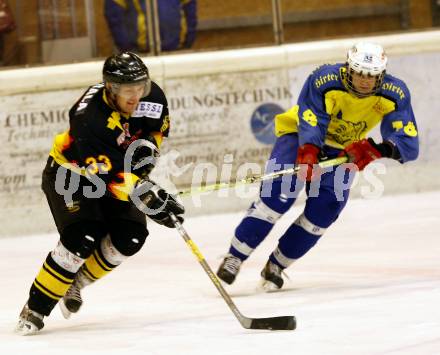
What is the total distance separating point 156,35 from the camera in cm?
699

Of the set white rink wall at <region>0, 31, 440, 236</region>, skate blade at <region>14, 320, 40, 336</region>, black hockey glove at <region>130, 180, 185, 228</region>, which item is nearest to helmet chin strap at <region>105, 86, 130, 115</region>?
black hockey glove at <region>130, 180, 185, 228</region>

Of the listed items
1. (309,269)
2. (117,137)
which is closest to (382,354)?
(117,137)

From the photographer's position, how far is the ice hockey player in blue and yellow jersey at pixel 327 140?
445cm

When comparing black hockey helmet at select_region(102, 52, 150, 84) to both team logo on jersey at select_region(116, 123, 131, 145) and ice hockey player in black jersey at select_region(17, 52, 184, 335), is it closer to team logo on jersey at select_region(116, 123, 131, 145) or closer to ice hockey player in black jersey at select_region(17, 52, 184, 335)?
ice hockey player in black jersey at select_region(17, 52, 184, 335)

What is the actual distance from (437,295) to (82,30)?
11.9 feet

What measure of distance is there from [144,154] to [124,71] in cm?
38

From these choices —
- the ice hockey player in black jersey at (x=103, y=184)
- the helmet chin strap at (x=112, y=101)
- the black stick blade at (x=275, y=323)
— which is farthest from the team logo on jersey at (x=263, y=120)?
the black stick blade at (x=275, y=323)

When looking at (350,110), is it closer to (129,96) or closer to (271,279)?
(271,279)

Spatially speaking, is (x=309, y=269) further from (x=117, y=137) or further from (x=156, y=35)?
(x=156, y=35)

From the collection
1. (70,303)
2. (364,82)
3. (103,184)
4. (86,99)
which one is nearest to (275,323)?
(103,184)

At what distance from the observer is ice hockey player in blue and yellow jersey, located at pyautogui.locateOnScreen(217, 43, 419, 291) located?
4445 millimetres

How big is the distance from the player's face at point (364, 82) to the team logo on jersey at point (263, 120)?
268cm

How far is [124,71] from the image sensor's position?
3.66 meters

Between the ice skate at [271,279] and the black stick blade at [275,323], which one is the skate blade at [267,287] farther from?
the black stick blade at [275,323]
